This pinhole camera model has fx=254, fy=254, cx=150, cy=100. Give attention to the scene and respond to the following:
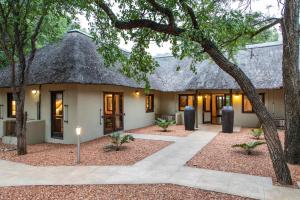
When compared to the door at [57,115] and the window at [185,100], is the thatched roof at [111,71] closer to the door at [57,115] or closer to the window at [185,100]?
the door at [57,115]

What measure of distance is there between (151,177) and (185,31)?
144 inches

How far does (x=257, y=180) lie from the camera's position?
6.05 m

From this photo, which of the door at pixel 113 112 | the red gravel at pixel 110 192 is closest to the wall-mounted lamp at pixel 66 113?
the door at pixel 113 112

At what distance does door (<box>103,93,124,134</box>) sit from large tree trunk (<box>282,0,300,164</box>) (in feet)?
27.2

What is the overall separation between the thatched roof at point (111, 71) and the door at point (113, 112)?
102 centimetres

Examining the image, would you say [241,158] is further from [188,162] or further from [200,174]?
[200,174]

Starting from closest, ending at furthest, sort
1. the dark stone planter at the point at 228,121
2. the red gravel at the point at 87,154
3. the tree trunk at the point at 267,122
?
1. the tree trunk at the point at 267,122
2. the red gravel at the point at 87,154
3. the dark stone planter at the point at 228,121

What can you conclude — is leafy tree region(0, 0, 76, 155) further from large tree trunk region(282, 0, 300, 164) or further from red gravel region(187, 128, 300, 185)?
large tree trunk region(282, 0, 300, 164)

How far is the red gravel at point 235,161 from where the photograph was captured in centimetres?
689

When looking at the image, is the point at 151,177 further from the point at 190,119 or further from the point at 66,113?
the point at 190,119

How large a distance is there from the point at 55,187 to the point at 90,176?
0.94 m

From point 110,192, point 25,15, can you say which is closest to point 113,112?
point 25,15

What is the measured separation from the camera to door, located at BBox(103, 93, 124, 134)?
13016mm

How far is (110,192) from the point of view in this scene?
17.5ft
